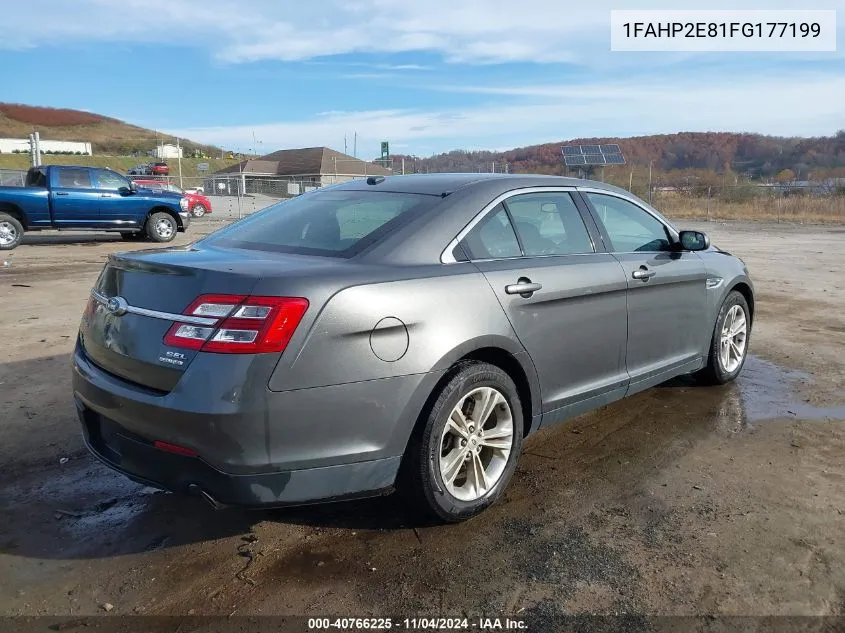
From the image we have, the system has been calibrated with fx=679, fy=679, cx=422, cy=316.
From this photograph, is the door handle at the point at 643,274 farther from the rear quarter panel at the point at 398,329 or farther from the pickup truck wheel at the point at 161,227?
the pickup truck wheel at the point at 161,227

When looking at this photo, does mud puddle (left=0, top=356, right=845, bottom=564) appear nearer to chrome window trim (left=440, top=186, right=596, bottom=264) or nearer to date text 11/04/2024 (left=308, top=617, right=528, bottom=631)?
date text 11/04/2024 (left=308, top=617, right=528, bottom=631)

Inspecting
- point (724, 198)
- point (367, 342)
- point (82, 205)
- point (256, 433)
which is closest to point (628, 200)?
point (367, 342)

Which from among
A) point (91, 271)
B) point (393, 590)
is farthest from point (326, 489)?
point (91, 271)

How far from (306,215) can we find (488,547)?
1.94m

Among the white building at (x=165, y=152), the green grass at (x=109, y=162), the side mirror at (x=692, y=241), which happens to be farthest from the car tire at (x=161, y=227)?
the white building at (x=165, y=152)

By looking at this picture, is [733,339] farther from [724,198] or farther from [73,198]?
[724,198]

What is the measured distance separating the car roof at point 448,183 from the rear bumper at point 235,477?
1486 millimetres

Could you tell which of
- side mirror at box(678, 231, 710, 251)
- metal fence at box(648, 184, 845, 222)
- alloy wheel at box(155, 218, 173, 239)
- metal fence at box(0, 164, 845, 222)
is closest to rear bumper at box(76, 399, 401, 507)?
side mirror at box(678, 231, 710, 251)

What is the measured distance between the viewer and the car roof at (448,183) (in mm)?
3562

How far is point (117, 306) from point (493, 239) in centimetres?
178

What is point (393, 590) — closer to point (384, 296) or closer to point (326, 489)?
point (326, 489)

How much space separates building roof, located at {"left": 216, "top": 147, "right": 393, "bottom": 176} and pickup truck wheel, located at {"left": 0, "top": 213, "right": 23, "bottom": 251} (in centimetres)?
4741

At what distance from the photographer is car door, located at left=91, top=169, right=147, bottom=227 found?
1573 cm

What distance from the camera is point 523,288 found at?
11.0 ft
